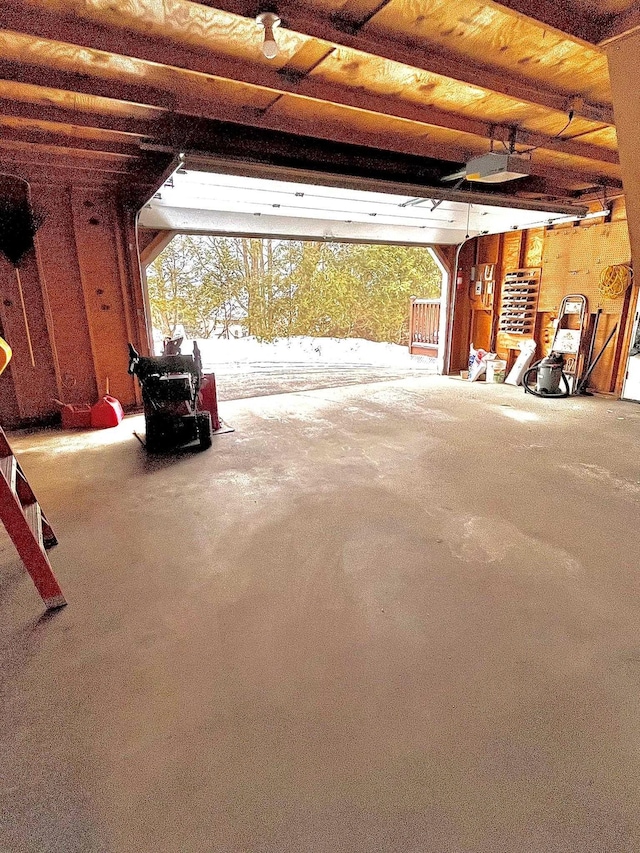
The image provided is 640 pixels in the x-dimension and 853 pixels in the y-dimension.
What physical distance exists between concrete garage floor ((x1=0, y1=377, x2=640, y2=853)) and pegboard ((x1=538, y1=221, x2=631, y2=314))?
150 inches

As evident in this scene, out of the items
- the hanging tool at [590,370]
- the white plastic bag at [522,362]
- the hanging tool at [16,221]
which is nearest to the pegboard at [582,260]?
the hanging tool at [590,370]

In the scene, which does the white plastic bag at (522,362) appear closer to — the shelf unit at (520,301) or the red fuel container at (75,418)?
the shelf unit at (520,301)

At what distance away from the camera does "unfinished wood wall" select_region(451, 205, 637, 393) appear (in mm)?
5953

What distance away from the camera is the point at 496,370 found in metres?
7.36

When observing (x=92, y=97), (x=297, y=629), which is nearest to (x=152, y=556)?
(x=297, y=629)

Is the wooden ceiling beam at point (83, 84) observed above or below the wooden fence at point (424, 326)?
above

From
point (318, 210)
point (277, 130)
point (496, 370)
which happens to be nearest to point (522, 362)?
point (496, 370)

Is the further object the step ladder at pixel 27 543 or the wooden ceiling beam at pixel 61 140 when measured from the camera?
the wooden ceiling beam at pixel 61 140

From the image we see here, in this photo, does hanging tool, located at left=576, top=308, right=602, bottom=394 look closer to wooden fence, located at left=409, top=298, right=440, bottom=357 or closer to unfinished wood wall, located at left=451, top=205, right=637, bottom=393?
unfinished wood wall, located at left=451, top=205, right=637, bottom=393

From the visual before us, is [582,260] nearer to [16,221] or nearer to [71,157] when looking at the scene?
[71,157]

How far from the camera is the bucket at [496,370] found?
734cm

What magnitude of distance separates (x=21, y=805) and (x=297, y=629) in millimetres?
1011

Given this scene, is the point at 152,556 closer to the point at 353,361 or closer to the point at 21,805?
the point at 21,805

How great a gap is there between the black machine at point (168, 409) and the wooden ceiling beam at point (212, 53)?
237 cm
